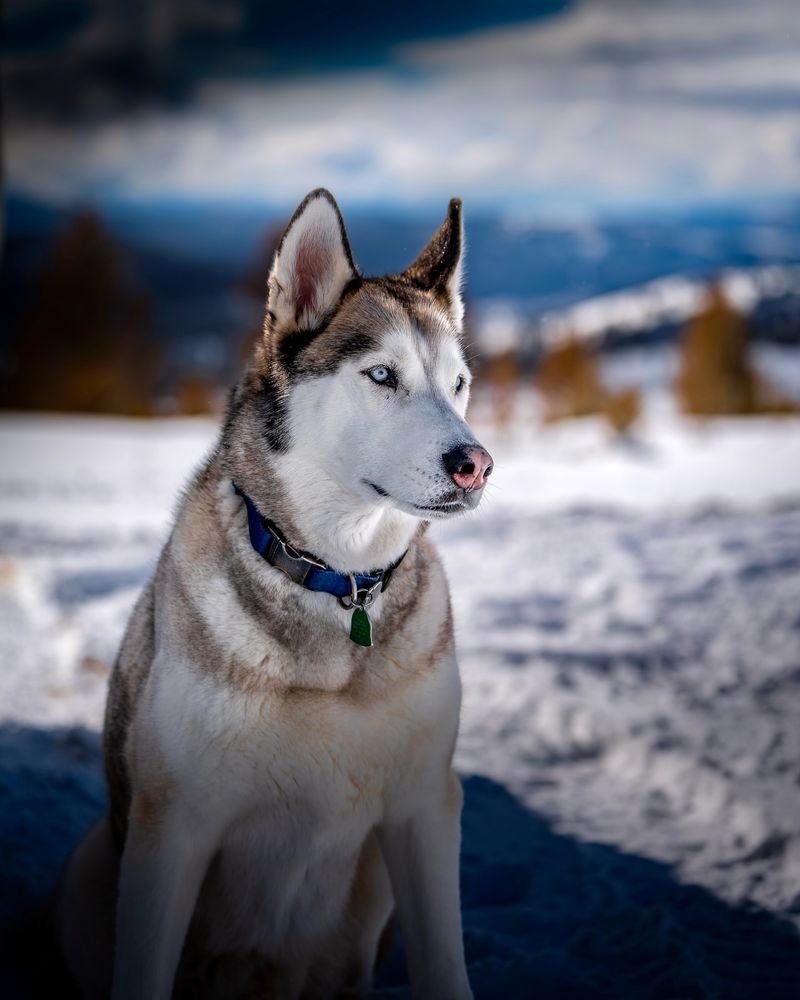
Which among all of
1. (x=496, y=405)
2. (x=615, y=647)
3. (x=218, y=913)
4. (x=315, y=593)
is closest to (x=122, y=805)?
(x=218, y=913)

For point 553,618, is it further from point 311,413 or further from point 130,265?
point 130,265

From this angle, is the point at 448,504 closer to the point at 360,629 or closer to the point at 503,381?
the point at 360,629

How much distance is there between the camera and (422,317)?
203 centimetres

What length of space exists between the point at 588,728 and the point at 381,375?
106 inches

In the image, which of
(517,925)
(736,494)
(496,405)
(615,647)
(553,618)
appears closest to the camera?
(517,925)

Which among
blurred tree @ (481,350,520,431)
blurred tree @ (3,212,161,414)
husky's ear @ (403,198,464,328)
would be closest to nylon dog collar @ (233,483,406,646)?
husky's ear @ (403,198,464,328)

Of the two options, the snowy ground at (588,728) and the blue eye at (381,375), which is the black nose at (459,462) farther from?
the snowy ground at (588,728)

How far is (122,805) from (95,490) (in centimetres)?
798

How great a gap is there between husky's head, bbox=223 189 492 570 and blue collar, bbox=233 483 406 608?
3cm

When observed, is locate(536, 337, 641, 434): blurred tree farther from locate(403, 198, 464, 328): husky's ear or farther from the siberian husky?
the siberian husky

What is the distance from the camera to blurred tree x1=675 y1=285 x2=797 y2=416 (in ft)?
43.7

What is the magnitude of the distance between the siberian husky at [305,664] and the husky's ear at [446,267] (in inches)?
4.1

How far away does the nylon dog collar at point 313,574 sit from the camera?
1913 millimetres

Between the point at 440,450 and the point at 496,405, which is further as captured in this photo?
the point at 496,405
